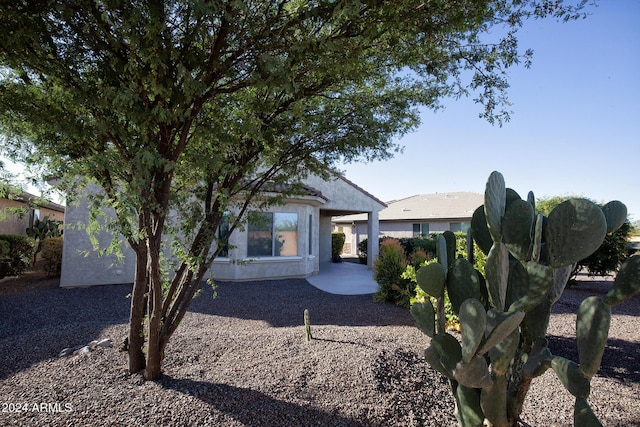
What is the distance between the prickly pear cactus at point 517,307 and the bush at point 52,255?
13.4 m

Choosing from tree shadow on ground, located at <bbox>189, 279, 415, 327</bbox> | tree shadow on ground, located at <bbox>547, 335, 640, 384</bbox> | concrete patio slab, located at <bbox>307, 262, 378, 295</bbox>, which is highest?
concrete patio slab, located at <bbox>307, 262, 378, 295</bbox>

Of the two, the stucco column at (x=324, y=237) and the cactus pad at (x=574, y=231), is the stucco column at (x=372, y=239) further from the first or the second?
the cactus pad at (x=574, y=231)

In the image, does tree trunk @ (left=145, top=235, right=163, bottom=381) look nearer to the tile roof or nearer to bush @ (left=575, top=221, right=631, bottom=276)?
bush @ (left=575, top=221, right=631, bottom=276)

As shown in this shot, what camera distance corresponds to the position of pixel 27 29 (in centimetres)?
263

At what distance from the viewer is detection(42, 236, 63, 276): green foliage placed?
38.3ft

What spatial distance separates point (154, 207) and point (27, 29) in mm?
1645

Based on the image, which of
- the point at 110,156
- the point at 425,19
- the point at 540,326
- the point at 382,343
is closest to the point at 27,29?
the point at 110,156

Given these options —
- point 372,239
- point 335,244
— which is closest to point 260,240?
point 372,239

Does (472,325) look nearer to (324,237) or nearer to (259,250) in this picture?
(259,250)

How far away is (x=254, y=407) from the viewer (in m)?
3.20

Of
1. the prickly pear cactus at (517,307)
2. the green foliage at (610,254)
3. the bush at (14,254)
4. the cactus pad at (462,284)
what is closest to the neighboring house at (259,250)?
the bush at (14,254)

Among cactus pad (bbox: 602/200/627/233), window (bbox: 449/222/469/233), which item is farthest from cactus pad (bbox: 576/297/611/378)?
window (bbox: 449/222/469/233)

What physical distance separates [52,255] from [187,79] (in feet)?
41.0

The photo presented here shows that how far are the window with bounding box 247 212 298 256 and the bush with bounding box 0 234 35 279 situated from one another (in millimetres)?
7806
